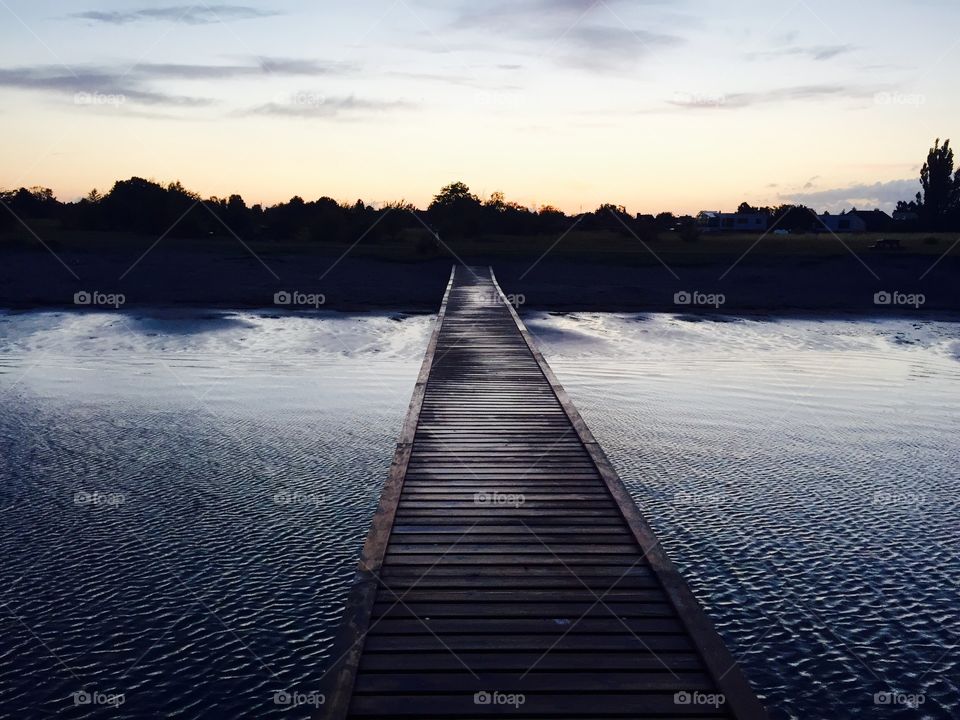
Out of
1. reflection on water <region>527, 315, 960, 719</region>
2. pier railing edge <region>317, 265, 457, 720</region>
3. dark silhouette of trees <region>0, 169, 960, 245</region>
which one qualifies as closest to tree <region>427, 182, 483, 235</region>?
dark silhouette of trees <region>0, 169, 960, 245</region>

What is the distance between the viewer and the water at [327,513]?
6.84 metres

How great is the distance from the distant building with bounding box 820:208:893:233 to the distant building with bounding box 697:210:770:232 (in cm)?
908

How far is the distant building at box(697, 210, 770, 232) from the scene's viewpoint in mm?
124137

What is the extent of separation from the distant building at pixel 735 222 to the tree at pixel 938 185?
22.9 metres

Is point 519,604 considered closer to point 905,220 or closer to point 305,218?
point 305,218

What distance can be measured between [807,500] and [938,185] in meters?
109

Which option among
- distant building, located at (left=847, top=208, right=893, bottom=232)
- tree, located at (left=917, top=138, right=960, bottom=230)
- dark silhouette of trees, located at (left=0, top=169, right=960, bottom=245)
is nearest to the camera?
Answer: dark silhouette of trees, located at (left=0, top=169, right=960, bottom=245)

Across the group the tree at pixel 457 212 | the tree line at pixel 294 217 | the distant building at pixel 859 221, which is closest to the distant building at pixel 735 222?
the distant building at pixel 859 221

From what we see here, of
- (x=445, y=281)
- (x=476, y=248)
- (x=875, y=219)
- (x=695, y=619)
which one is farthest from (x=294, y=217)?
(x=875, y=219)

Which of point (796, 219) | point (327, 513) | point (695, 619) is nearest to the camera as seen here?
point (695, 619)

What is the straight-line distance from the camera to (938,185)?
10175 centimetres

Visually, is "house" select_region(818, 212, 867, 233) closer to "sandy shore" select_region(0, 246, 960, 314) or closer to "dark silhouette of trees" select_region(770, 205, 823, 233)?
"dark silhouette of trees" select_region(770, 205, 823, 233)

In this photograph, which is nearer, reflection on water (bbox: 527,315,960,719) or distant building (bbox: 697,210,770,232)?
reflection on water (bbox: 527,315,960,719)

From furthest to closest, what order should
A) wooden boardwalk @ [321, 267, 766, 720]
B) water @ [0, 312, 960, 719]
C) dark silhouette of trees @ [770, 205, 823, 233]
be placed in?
dark silhouette of trees @ [770, 205, 823, 233] < water @ [0, 312, 960, 719] < wooden boardwalk @ [321, 267, 766, 720]
